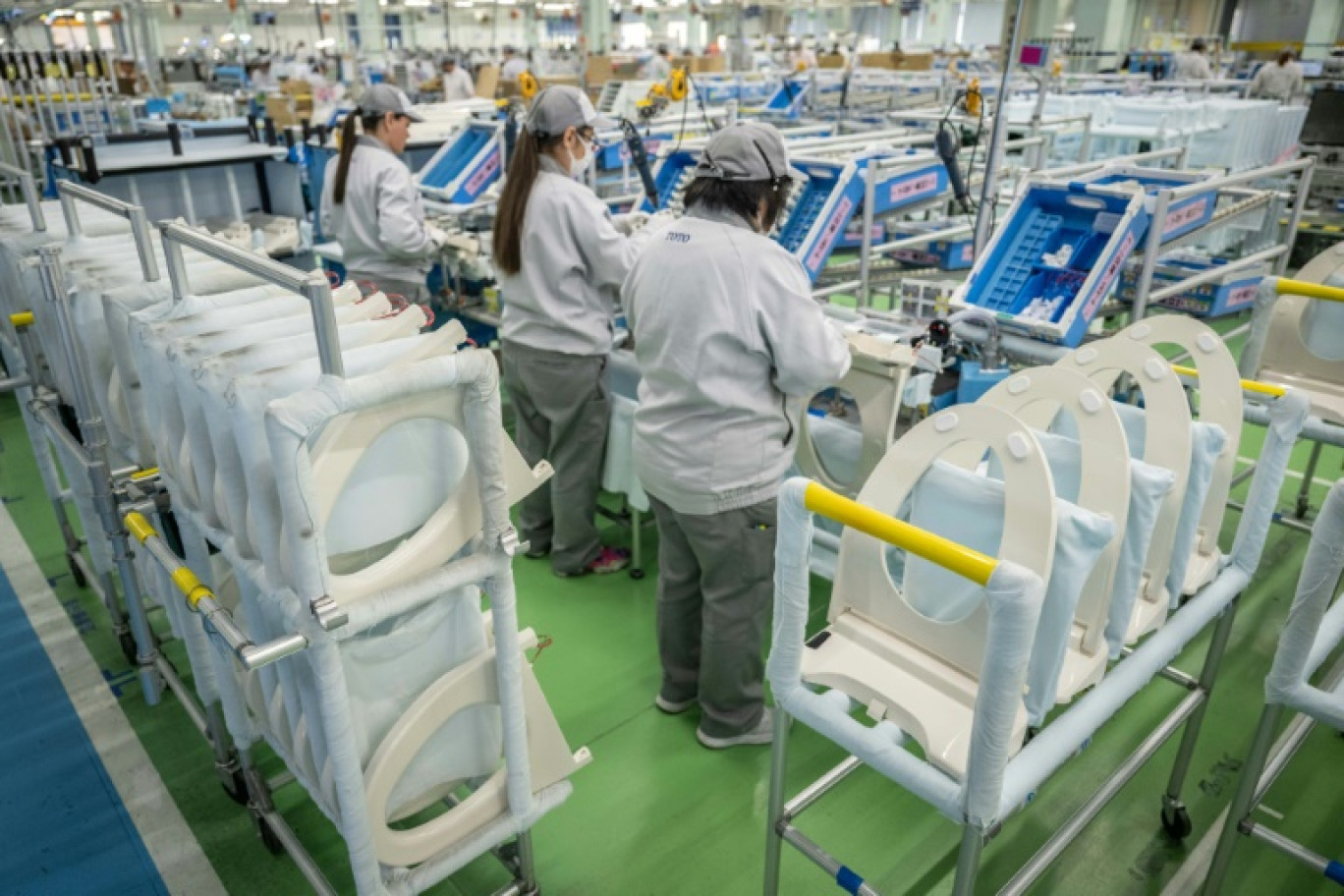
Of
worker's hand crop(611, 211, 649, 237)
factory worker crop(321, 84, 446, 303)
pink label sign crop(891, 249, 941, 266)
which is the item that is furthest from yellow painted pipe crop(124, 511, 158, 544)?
pink label sign crop(891, 249, 941, 266)

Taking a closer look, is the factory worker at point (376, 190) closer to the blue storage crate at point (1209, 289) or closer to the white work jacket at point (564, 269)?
the white work jacket at point (564, 269)

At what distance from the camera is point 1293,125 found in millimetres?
8430

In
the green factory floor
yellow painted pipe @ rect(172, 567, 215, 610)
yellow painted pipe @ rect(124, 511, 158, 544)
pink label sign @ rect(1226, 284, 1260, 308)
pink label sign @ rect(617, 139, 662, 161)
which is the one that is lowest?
the green factory floor

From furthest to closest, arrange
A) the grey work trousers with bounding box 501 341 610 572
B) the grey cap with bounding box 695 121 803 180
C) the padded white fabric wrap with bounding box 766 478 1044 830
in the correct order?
the grey work trousers with bounding box 501 341 610 572 → the grey cap with bounding box 695 121 803 180 → the padded white fabric wrap with bounding box 766 478 1044 830

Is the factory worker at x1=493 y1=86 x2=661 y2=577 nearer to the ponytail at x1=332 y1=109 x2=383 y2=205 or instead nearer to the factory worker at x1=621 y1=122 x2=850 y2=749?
the factory worker at x1=621 y1=122 x2=850 y2=749

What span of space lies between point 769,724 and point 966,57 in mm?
18216

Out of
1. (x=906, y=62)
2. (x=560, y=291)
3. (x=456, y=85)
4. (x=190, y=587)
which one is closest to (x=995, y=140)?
(x=560, y=291)

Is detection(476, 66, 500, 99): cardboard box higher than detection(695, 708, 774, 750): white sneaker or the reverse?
higher

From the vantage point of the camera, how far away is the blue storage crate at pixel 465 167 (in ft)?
19.1

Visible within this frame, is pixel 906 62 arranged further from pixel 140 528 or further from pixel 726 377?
pixel 140 528

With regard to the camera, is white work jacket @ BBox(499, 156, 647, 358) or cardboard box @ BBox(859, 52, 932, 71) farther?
cardboard box @ BBox(859, 52, 932, 71)

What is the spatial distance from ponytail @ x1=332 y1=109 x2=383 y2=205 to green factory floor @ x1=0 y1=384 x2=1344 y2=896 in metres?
2.34

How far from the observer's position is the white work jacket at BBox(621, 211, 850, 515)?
7.50ft

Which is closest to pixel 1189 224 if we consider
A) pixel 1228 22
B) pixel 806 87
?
pixel 806 87
